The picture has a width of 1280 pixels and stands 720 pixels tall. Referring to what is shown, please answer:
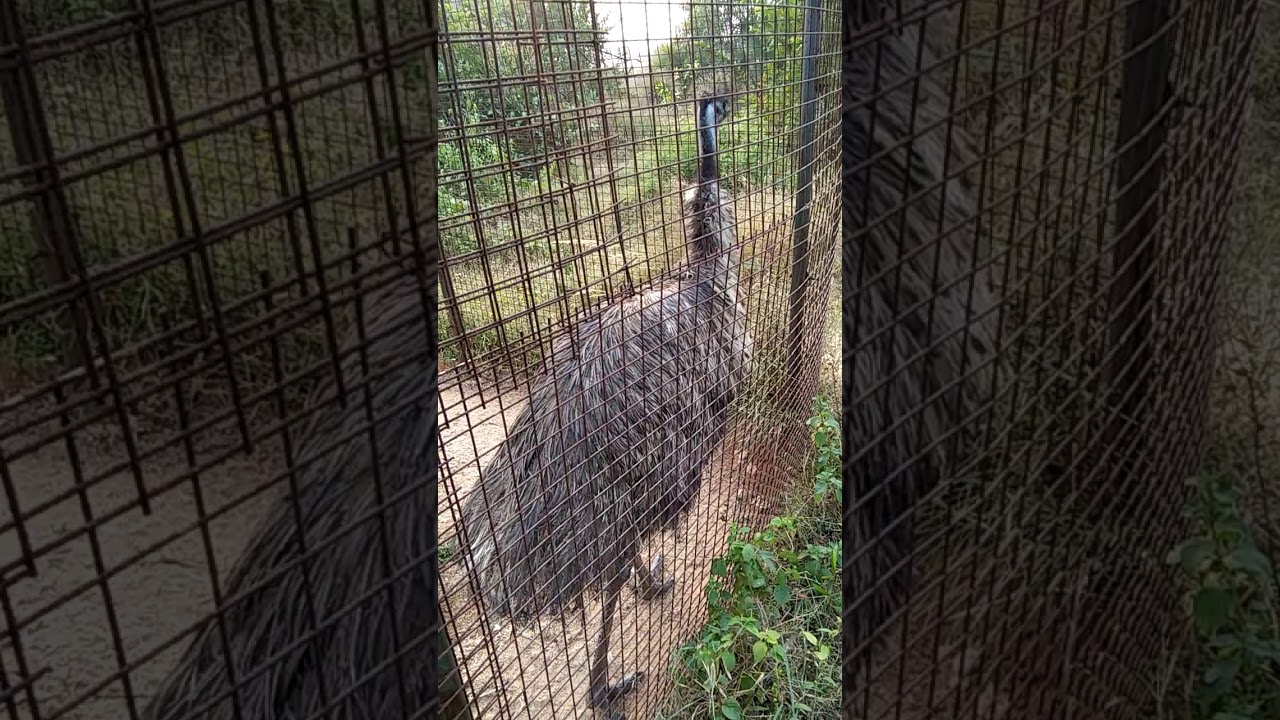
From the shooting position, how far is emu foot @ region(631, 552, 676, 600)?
224cm

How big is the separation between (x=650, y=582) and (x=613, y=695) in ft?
0.92

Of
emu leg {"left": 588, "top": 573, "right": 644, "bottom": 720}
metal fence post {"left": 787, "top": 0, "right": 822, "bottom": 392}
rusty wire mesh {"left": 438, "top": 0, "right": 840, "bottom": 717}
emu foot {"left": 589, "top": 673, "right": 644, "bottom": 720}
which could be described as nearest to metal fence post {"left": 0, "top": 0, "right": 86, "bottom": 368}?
rusty wire mesh {"left": 438, "top": 0, "right": 840, "bottom": 717}

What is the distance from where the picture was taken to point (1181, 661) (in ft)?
3.92

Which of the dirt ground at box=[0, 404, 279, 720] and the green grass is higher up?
the green grass

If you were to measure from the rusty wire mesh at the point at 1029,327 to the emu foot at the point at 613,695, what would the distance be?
1235 mm

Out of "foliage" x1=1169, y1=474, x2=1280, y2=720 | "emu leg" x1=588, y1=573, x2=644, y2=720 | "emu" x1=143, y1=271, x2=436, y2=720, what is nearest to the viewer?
"emu" x1=143, y1=271, x2=436, y2=720

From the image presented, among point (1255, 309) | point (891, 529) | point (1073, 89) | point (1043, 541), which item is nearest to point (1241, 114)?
point (1255, 309)

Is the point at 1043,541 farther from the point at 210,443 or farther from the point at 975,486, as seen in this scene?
the point at 210,443

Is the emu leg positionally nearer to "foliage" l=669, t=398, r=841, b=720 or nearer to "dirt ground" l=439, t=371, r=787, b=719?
"dirt ground" l=439, t=371, r=787, b=719

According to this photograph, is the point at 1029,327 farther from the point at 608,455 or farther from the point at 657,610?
the point at 657,610

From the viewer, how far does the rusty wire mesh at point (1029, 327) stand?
785 millimetres

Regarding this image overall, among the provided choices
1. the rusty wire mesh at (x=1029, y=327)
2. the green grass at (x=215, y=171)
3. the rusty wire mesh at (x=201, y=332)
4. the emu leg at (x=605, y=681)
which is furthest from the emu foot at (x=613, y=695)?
the green grass at (x=215, y=171)

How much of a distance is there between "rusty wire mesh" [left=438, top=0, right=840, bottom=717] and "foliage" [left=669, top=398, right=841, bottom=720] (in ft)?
0.25

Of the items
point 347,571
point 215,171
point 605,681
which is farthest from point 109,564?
point 605,681
